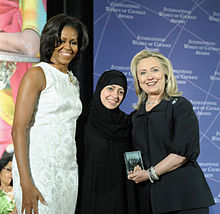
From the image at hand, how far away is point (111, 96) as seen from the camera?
2699 mm

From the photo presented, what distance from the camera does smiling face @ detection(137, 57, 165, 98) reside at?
105 inches

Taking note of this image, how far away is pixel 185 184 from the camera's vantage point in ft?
8.21

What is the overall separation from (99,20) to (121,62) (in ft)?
1.79

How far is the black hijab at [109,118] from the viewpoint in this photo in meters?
2.63

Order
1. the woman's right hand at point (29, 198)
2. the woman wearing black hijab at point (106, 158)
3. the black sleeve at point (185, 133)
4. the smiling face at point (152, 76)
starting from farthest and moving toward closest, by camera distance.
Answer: the smiling face at point (152, 76) → the woman wearing black hijab at point (106, 158) → the black sleeve at point (185, 133) → the woman's right hand at point (29, 198)

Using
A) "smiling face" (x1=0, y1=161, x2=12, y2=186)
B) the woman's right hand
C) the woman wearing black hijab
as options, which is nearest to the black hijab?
the woman wearing black hijab

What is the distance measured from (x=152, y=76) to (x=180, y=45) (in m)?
1.71

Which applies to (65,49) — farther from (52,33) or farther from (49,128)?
(49,128)

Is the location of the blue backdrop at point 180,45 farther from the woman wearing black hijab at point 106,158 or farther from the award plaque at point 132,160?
the award plaque at point 132,160

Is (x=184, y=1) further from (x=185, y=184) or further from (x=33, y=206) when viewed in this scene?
(x=33, y=206)

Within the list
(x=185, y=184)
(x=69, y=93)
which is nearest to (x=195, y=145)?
(x=185, y=184)

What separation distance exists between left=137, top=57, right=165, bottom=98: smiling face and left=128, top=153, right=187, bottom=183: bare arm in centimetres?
53

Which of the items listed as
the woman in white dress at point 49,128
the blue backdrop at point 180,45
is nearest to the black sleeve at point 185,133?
the woman in white dress at point 49,128

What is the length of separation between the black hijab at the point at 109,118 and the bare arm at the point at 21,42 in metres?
1.15
